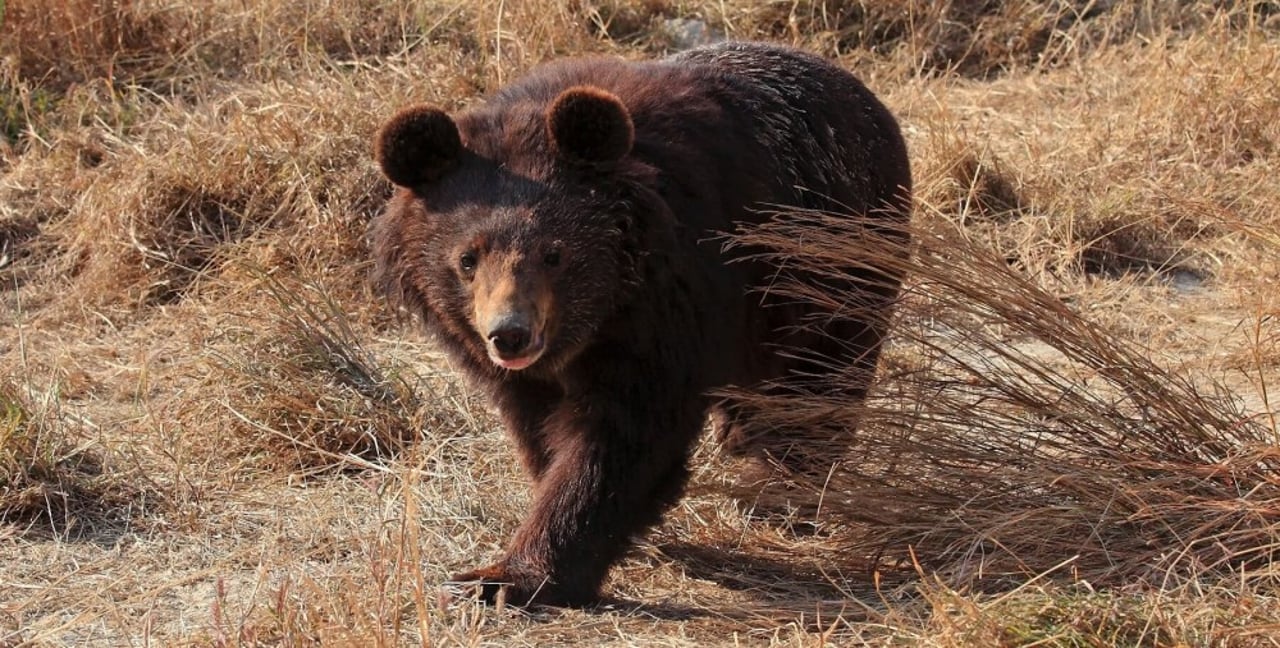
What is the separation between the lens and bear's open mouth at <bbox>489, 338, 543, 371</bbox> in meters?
4.82

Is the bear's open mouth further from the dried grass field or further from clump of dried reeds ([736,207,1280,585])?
clump of dried reeds ([736,207,1280,585])

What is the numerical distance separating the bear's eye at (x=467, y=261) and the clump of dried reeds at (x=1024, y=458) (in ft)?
2.55

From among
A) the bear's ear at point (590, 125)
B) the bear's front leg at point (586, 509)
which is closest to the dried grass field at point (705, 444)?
the bear's front leg at point (586, 509)

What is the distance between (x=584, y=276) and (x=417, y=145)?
24.9 inches

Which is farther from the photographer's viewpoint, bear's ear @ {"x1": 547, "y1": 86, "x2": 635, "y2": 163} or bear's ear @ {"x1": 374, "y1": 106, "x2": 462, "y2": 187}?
bear's ear @ {"x1": 374, "y1": 106, "x2": 462, "y2": 187}

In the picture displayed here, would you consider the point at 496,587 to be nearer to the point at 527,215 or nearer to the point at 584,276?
the point at 584,276

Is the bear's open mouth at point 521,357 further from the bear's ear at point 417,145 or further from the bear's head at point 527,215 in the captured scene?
the bear's ear at point 417,145

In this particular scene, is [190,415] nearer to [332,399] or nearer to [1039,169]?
[332,399]

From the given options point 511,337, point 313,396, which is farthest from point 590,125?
point 313,396

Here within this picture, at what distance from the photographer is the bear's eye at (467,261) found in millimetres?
5059

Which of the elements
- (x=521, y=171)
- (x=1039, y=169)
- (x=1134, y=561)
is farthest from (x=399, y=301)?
(x=1039, y=169)

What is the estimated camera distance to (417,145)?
512cm

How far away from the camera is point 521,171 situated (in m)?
5.11

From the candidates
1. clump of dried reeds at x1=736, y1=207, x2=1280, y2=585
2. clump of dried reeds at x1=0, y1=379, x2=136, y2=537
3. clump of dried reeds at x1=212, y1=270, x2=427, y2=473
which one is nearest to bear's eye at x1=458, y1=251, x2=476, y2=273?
clump of dried reeds at x1=736, y1=207, x2=1280, y2=585
